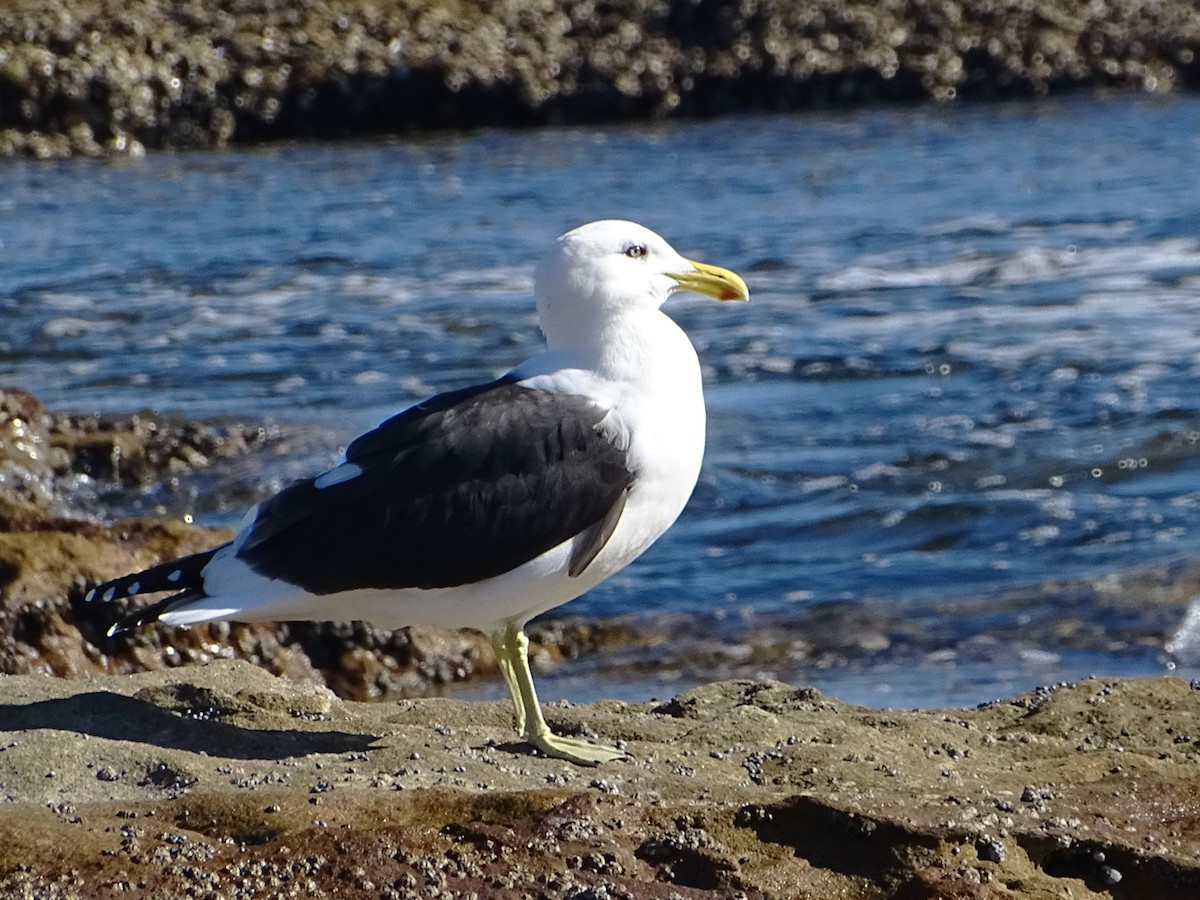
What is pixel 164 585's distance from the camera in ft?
15.3

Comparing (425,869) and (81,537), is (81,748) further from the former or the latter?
(81,537)

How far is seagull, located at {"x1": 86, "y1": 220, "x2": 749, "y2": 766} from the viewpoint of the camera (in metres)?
4.56

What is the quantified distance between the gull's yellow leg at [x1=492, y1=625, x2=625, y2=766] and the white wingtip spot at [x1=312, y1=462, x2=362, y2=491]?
0.57 m

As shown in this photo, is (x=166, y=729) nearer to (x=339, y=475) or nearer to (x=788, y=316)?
(x=339, y=475)

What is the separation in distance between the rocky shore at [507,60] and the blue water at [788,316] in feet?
5.32

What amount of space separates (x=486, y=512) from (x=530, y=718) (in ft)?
1.64

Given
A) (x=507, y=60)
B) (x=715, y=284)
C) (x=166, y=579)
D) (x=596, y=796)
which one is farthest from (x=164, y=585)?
(x=507, y=60)

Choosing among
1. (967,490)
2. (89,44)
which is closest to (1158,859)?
(967,490)

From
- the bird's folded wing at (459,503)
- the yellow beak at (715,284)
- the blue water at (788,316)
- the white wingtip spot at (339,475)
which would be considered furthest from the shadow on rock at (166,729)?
the blue water at (788,316)

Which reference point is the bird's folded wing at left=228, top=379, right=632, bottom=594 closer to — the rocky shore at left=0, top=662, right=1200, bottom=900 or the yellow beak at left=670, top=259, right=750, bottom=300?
the rocky shore at left=0, top=662, right=1200, bottom=900

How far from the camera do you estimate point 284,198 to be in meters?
20.2

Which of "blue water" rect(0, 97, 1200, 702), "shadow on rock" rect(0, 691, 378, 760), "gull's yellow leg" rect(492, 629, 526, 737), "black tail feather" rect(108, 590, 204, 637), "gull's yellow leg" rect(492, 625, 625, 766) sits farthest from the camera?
"blue water" rect(0, 97, 1200, 702)

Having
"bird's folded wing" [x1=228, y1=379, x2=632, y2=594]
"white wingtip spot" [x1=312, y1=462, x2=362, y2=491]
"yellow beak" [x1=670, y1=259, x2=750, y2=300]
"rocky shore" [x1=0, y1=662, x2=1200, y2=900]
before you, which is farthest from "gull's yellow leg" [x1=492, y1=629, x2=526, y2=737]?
"yellow beak" [x1=670, y1=259, x2=750, y2=300]

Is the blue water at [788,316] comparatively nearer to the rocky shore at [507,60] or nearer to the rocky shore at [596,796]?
the rocky shore at [507,60]
